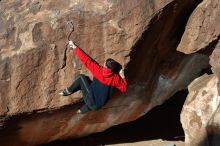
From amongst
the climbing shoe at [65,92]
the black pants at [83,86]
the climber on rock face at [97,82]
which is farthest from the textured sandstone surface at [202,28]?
the climbing shoe at [65,92]

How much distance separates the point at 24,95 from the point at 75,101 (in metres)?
0.80

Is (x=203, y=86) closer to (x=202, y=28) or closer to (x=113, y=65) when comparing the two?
(x=202, y=28)

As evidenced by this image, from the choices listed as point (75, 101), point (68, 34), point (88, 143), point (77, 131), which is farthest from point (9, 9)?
point (88, 143)

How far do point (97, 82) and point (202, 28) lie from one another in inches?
72.1

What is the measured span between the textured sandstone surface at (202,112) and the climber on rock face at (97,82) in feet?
4.42

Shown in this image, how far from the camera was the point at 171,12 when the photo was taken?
920cm

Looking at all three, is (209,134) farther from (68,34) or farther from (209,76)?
(68,34)

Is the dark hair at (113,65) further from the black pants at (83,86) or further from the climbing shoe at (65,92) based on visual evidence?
the climbing shoe at (65,92)

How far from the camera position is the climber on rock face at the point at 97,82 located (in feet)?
29.1

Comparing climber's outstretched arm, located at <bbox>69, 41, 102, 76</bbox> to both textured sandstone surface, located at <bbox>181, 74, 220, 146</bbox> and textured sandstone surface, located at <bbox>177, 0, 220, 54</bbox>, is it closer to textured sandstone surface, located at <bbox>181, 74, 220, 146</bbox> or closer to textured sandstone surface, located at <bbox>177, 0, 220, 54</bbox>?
textured sandstone surface, located at <bbox>177, 0, 220, 54</bbox>

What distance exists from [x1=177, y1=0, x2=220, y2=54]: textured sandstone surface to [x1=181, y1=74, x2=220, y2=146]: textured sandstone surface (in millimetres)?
665

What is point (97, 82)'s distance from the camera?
895cm

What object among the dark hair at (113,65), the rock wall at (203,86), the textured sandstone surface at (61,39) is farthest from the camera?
the rock wall at (203,86)

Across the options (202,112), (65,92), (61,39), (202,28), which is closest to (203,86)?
(202,112)
